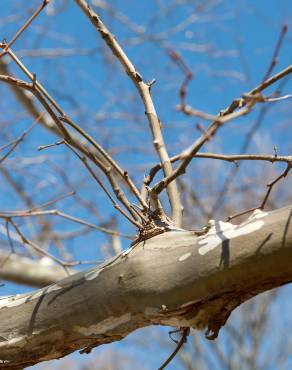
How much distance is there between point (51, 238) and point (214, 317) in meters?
3.36

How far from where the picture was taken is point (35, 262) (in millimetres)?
3369

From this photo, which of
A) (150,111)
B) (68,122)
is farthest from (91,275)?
(150,111)

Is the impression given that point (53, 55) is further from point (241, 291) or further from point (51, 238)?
point (241, 291)

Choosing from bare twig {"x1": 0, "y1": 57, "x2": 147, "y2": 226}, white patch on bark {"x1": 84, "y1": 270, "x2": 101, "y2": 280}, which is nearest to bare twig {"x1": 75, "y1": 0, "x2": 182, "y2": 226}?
bare twig {"x1": 0, "y1": 57, "x2": 147, "y2": 226}

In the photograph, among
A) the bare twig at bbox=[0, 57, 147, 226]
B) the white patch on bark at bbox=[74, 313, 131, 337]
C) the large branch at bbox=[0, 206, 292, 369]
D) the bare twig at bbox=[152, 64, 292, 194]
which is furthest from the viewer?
the bare twig at bbox=[0, 57, 147, 226]

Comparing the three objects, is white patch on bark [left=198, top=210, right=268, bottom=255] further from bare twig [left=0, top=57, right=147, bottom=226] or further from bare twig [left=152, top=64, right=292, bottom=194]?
bare twig [left=0, top=57, right=147, bottom=226]

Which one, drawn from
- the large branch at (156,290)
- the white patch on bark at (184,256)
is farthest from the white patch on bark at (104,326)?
the white patch on bark at (184,256)

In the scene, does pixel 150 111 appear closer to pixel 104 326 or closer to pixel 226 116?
pixel 104 326

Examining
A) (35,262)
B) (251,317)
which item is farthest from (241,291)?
(251,317)

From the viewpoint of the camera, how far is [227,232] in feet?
3.30

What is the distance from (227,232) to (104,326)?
1.05 ft

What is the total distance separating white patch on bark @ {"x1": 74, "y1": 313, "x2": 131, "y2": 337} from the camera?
108cm

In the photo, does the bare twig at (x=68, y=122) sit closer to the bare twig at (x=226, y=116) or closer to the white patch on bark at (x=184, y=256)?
the bare twig at (x=226, y=116)

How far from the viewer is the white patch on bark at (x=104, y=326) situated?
108 centimetres
